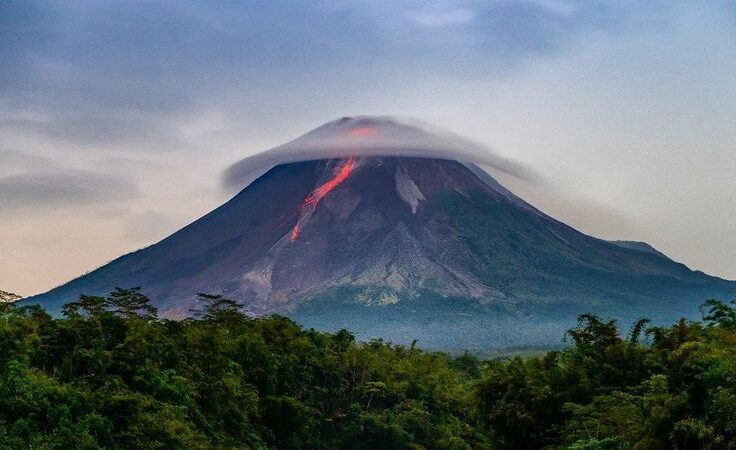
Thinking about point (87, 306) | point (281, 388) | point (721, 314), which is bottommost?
point (281, 388)

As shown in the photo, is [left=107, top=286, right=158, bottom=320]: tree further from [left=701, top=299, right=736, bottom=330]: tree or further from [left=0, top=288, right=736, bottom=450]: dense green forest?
[left=701, top=299, right=736, bottom=330]: tree

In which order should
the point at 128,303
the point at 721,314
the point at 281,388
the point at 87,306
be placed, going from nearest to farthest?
the point at 721,314
the point at 87,306
the point at 128,303
the point at 281,388

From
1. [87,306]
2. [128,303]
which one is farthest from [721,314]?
[128,303]

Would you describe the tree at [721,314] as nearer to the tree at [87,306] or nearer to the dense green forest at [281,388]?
the dense green forest at [281,388]

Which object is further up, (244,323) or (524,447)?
(244,323)

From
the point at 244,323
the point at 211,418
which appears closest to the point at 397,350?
the point at 244,323

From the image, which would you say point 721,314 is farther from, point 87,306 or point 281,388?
point 87,306

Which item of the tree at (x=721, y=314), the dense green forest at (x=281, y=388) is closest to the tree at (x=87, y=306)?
the dense green forest at (x=281, y=388)

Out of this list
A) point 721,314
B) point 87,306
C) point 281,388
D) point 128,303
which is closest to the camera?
point 721,314

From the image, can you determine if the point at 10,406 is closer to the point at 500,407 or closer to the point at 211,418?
the point at 211,418
